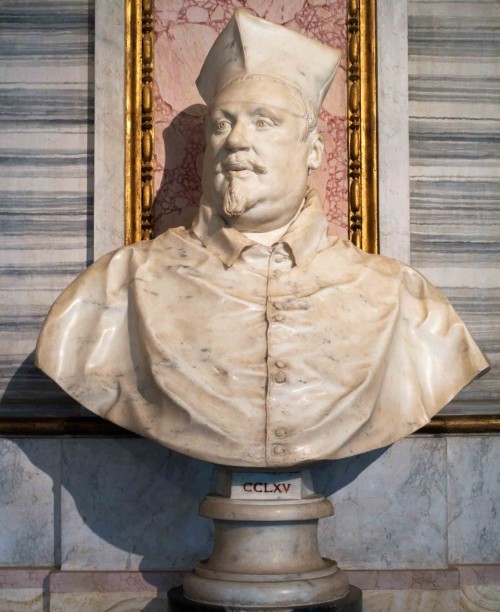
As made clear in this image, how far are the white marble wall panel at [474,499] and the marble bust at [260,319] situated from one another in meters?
0.82

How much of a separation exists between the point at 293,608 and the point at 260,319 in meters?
0.96

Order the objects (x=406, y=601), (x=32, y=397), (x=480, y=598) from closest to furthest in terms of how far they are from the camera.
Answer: (x=406, y=601) → (x=480, y=598) → (x=32, y=397)

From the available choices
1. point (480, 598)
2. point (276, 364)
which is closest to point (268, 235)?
point (276, 364)

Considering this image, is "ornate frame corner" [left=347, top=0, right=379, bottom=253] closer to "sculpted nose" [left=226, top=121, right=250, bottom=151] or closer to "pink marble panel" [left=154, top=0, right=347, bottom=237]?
"pink marble panel" [left=154, top=0, right=347, bottom=237]

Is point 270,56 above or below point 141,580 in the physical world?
above

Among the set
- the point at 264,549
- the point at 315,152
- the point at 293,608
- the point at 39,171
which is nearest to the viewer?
the point at 293,608

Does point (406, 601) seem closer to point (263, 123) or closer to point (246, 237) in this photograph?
point (246, 237)

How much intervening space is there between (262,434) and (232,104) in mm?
1198

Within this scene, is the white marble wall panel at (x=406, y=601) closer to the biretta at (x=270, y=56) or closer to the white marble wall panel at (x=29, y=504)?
the white marble wall panel at (x=29, y=504)

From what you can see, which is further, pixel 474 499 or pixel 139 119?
pixel 139 119

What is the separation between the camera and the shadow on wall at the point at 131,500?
15.9 feet

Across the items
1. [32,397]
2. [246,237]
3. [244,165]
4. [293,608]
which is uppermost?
[244,165]

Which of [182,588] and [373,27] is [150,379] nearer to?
[182,588]

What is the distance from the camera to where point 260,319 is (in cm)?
416
